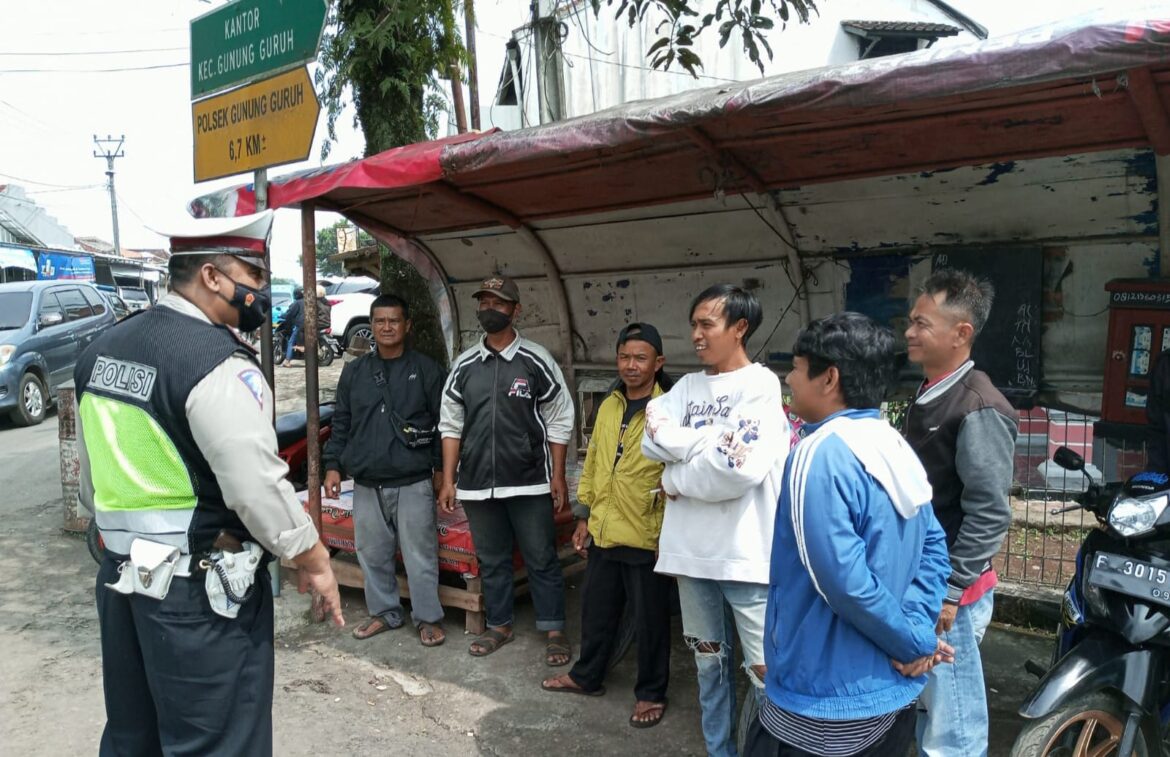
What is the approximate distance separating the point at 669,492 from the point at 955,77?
166cm

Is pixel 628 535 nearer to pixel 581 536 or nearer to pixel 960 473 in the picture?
pixel 581 536

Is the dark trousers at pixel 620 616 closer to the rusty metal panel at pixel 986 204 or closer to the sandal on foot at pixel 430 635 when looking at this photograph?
the sandal on foot at pixel 430 635

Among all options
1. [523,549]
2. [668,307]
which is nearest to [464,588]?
[523,549]

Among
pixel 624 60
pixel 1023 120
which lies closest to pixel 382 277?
pixel 1023 120

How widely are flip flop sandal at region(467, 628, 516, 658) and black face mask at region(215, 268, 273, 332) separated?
2.29 m

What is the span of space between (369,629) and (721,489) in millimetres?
2541

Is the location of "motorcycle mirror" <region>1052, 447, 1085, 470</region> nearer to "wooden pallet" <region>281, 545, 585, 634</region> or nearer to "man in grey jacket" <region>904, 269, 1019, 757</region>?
"man in grey jacket" <region>904, 269, 1019, 757</region>

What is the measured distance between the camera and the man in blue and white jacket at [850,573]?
185cm

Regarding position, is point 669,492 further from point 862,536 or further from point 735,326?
point 862,536

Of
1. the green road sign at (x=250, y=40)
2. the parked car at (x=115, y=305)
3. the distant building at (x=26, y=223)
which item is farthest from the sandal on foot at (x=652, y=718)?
the distant building at (x=26, y=223)

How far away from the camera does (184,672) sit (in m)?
2.37

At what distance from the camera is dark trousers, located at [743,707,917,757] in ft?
6.46

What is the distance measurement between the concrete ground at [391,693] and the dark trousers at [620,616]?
0.15 meters

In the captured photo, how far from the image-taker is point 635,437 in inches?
140
